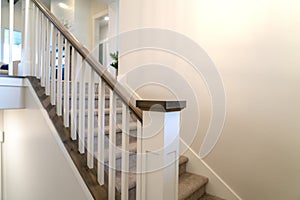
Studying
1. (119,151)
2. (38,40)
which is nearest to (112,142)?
(119,151)

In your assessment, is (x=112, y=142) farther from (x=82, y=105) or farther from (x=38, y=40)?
(x=38, y=40)

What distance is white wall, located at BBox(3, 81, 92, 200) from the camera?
1688mm

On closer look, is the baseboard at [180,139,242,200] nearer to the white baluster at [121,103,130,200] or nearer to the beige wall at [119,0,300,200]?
the beige wall at [119,0,300,200]

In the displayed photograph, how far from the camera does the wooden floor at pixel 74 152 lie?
1.51 m

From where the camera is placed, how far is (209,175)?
212cm

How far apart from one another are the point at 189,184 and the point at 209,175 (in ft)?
0.89

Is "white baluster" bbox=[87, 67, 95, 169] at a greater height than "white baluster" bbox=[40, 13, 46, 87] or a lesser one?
lesser

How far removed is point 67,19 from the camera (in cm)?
568

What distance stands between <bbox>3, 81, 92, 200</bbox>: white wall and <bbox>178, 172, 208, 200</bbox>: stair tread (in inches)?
31.3

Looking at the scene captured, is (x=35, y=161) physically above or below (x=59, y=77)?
below

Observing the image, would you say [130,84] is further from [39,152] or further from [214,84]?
[39,152]

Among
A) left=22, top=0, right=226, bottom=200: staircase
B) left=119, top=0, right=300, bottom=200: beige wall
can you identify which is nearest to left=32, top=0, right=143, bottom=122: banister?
left=22, top=0, right=226, bottom=200: staircase

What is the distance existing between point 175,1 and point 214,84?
1.01 metres

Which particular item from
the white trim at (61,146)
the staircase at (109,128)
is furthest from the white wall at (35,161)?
the staircase at (109,128)
